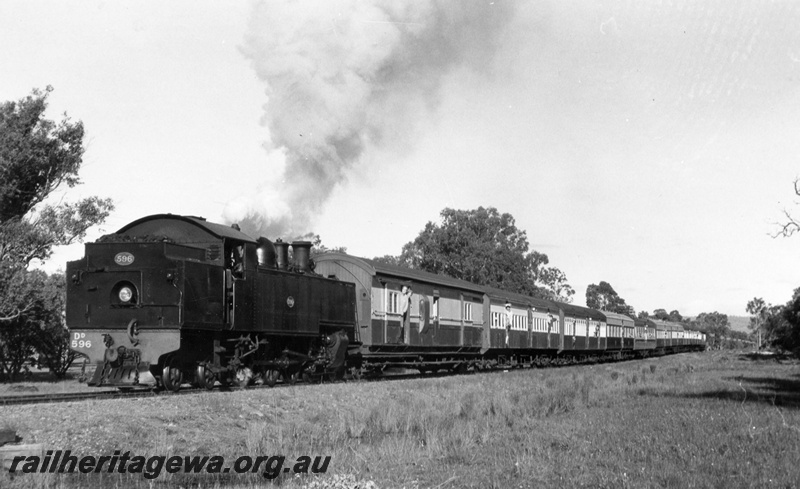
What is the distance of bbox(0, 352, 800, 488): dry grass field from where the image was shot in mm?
9539

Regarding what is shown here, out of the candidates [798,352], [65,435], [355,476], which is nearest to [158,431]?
[65,435]

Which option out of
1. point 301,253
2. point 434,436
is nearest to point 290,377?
point 301,253

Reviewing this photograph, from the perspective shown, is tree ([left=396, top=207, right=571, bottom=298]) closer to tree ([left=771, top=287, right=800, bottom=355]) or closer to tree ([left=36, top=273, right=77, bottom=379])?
tree ([left=771, top=287, right=800, bottom=355])

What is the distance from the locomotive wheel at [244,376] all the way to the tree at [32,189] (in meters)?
9.51

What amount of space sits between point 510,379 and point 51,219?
16128 mm

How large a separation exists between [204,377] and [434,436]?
585 centimetres

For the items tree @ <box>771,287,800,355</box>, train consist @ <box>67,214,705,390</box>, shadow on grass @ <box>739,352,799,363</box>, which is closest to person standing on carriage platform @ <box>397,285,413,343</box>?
train consist @ <box>67,214,705,390</box>

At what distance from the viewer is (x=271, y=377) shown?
61.7ft

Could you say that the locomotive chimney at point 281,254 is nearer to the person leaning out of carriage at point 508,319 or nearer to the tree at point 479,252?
the person leaning out of carriage at point 508,319

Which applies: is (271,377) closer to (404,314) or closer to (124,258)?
(124,258)

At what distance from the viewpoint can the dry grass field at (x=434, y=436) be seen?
31.3 feet

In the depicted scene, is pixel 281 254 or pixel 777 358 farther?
pixel 777 358

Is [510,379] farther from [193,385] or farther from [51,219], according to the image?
[51,219]

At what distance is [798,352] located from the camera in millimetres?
51844
